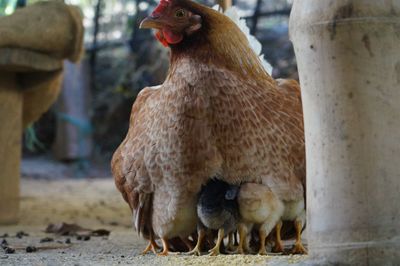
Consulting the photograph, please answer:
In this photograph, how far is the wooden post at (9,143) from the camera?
5.36m

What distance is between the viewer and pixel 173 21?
3.12m

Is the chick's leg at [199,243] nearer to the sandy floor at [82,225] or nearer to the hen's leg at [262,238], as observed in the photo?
the sandy floor at [82,225]

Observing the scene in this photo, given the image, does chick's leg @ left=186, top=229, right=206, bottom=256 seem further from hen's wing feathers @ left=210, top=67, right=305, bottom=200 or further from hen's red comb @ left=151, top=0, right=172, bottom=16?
hen's red comb @ left=151, top=0, right=172, bottom=16

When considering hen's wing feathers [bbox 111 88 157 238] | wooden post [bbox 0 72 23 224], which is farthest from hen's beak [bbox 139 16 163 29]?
wooden post [bbox 0 72 23 224]

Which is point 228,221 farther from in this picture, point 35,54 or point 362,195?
point 35,54

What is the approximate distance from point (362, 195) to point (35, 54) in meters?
3.54

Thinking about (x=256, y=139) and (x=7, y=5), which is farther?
(x=7, y=5)

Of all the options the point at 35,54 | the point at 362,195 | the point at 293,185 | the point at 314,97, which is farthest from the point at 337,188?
the point at 35,54

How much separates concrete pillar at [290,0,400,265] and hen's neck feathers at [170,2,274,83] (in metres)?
0.99

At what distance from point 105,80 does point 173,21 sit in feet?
30.5

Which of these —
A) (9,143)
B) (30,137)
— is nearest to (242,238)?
(9,143)

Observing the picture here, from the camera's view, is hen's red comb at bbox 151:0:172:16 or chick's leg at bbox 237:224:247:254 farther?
hen's red comb at bbox 151:0:172:16

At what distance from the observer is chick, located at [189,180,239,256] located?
9.44 ft

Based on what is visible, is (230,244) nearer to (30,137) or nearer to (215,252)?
(215,252)
